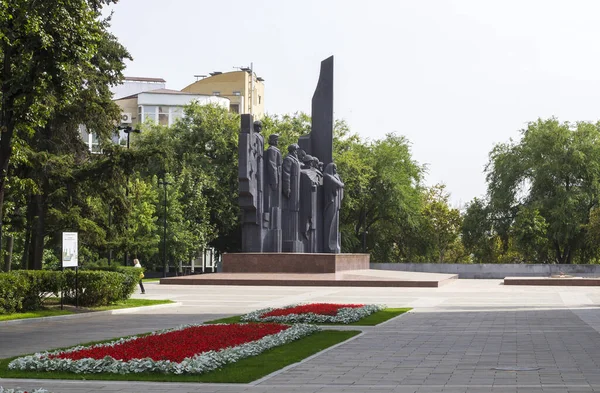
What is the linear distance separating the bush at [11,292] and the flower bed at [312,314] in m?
5.33

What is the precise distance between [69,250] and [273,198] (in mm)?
20301

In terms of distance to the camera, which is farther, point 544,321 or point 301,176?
Result: point 301,176

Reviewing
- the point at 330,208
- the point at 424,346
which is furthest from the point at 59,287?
the point at 330,208

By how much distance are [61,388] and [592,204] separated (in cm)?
5420

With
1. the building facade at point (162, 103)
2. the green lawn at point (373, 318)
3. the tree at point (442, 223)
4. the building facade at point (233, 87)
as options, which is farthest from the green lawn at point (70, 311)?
the building facade at point (233, 87)

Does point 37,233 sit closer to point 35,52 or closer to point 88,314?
point 88,314

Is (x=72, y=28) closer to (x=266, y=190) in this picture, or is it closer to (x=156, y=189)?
(x=266, y=190)

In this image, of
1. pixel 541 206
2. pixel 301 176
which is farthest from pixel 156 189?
pixel 541 206

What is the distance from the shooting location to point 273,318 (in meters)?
19.8

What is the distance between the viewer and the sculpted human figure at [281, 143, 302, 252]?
4281 centimetres

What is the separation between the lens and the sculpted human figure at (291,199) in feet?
140

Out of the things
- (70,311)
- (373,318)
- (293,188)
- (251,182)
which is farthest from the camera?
(293,188)

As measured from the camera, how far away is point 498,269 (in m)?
57.4

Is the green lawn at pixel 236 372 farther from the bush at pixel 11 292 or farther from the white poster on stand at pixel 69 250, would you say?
the white poster on stand at pixel 69 250
